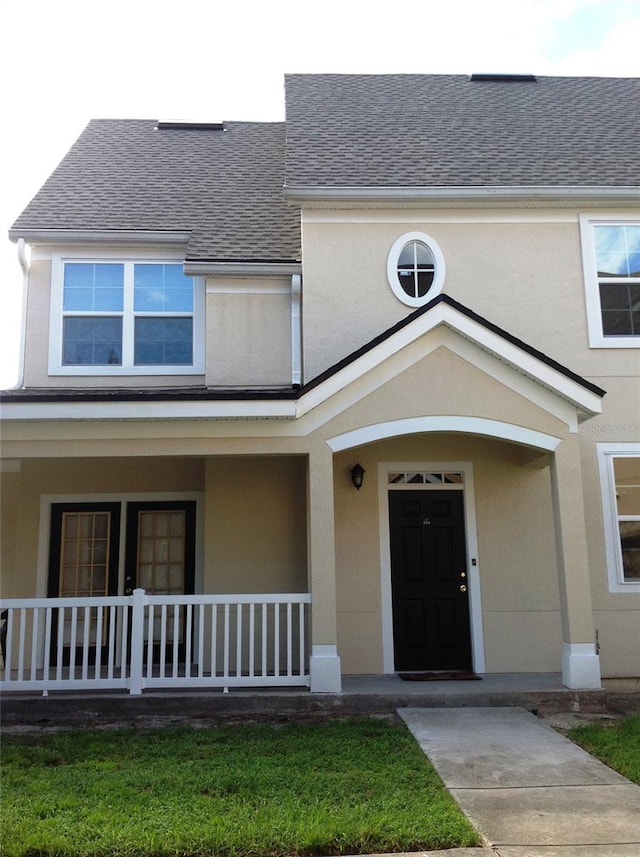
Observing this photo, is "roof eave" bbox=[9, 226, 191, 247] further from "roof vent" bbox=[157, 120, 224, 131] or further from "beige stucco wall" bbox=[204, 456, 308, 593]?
"roof vent" bbox=[157, 120, 224, 131]

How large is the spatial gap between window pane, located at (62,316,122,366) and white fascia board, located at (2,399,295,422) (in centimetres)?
253

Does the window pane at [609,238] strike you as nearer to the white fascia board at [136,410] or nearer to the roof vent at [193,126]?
the white fascia board at [136,410]

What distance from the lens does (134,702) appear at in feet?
24.1

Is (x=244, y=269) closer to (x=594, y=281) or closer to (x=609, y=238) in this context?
(x=594, y=281)

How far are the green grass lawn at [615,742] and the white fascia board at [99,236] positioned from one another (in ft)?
26.6

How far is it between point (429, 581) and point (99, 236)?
22.0 ft

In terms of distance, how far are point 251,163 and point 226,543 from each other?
6960mm

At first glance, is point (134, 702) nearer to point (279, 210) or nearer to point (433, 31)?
point (279, 210)

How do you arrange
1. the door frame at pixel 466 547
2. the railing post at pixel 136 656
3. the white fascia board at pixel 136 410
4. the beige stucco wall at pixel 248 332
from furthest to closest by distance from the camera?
the beige stucco wall at pixel 248 332, the door frame at pixel 466 547, the white fascia board at pixel 136 410, the railing post at pixel 136 656

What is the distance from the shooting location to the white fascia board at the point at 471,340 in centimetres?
784

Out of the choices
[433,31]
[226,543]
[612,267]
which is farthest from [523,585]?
[433,31]

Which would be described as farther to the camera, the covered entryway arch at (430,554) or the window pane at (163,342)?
the window pane at (163,342)

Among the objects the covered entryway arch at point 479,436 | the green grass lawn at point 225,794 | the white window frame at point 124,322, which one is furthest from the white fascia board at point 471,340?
the green grass lawn at point 225,794

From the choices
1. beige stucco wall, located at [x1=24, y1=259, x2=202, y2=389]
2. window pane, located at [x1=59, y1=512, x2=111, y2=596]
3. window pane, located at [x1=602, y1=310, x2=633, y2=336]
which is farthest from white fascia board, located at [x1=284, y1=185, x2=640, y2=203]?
window pane, located at [x1=59, y1=512, x2=111, y2=596]
